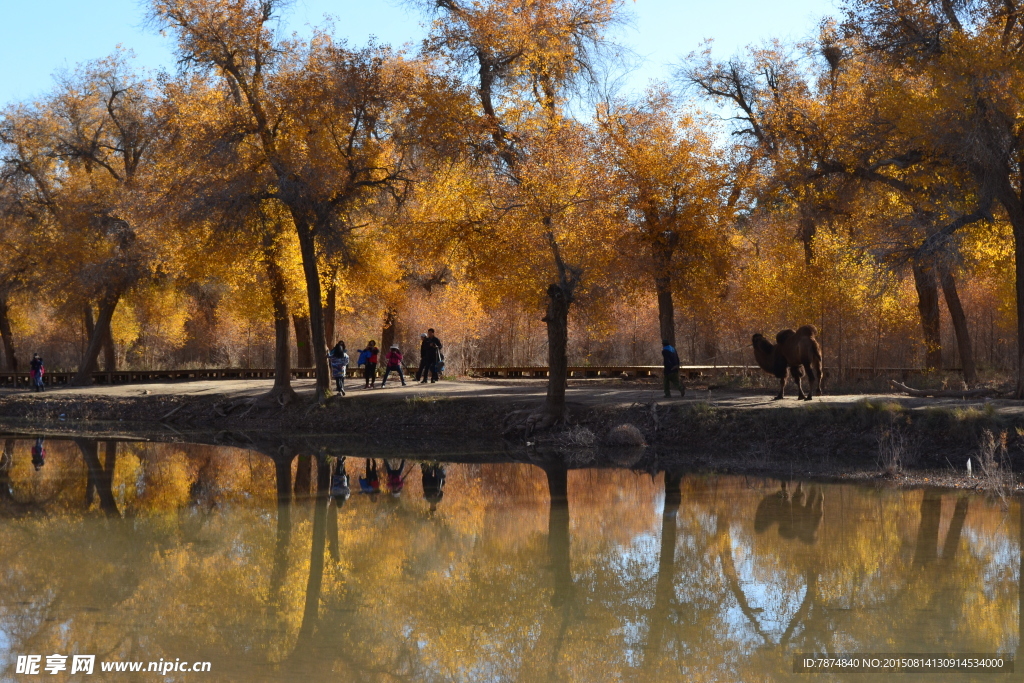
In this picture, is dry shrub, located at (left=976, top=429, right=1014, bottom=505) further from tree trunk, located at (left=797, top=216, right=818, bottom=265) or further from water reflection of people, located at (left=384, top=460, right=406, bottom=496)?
tree trunk, located at (left=797, top=216, right=818, bottom=265)

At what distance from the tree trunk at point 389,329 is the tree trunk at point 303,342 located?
2930 millimetres

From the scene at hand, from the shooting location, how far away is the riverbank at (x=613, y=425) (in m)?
18.3

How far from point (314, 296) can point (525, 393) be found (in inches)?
242

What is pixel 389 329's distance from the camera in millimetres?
39281

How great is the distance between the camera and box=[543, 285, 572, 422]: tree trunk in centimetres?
2260

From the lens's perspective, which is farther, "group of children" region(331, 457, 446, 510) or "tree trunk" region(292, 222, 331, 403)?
"tree trunk" region(292, 222, 331, 403)

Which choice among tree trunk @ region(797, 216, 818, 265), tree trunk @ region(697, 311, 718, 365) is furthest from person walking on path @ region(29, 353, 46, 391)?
tree trunk @ region(797, 216, 818, 265)

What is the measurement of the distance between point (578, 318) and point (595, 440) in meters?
6.37

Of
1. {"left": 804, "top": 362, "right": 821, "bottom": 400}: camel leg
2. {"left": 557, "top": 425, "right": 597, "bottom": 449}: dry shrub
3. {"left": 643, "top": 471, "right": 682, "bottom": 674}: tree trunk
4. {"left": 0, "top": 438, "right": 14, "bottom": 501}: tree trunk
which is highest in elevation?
{"left": 804, "top": 362, "right": 821, "bottom": 400}: camel leg

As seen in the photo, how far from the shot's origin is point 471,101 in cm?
2436

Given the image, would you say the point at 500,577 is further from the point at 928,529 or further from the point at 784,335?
the point at 784,335

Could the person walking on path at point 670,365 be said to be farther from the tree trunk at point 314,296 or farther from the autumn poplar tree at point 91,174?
the autumn poplar tree at point 91,174

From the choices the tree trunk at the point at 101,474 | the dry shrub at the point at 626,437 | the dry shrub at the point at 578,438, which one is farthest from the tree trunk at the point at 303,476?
the dry shrub at the point at 626,437

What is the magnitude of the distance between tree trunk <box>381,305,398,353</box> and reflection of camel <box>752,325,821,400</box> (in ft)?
59.4
